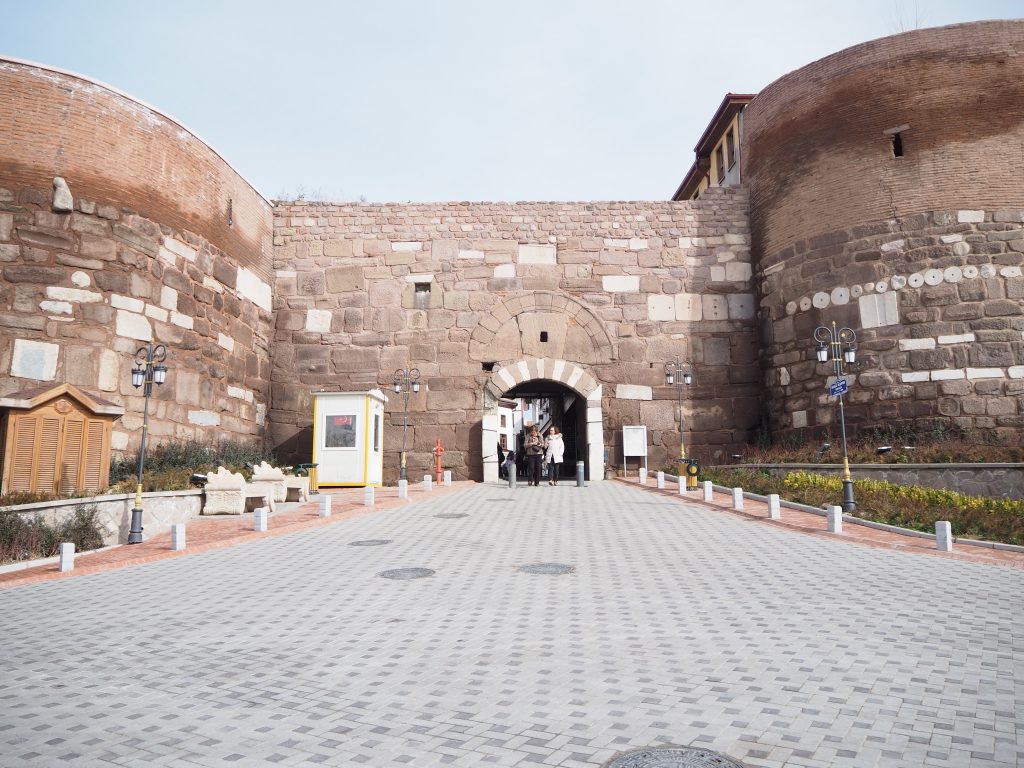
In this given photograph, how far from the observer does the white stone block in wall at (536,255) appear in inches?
712

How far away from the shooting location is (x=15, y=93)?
12070 mm

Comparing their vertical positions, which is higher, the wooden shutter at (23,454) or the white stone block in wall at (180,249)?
the white stone block in wall at (180,249)

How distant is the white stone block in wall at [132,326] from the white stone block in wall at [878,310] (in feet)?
47.4

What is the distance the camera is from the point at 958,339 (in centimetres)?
1448

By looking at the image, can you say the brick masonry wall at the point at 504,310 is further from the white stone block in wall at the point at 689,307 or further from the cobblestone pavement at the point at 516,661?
the cobblestone pavement at the point at 516,661

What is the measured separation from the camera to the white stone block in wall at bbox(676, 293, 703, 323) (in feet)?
59.3

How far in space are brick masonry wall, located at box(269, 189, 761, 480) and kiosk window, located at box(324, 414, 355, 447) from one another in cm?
185

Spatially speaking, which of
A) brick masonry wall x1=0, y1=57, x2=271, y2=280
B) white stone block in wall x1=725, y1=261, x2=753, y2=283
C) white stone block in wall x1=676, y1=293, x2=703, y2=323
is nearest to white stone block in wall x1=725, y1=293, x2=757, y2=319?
white stone block in wall x1=725, y1=261, x2=753, y2=283

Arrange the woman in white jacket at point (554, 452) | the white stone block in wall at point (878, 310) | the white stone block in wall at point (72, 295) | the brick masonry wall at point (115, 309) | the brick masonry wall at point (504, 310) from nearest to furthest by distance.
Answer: the brick masonry wall at point (115, 309) → the white stone block in wall at point (72, 295) → the white stone block in wall at point (878, 310) → the woman in white jacket at point (554, 452) → the brick masonry wall at point (504, 310)

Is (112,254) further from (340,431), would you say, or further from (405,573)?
(405,573)

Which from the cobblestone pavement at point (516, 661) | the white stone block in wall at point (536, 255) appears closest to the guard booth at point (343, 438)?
the white stone block in wall at point (536, 255)

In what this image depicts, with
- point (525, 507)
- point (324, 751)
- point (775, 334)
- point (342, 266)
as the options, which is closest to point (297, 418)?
point (342, 266)

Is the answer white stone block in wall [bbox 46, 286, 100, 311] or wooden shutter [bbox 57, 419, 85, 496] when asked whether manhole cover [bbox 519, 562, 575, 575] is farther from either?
white stone block in wall [bbox 46, 286, 100, 311]

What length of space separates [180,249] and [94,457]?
537cm
